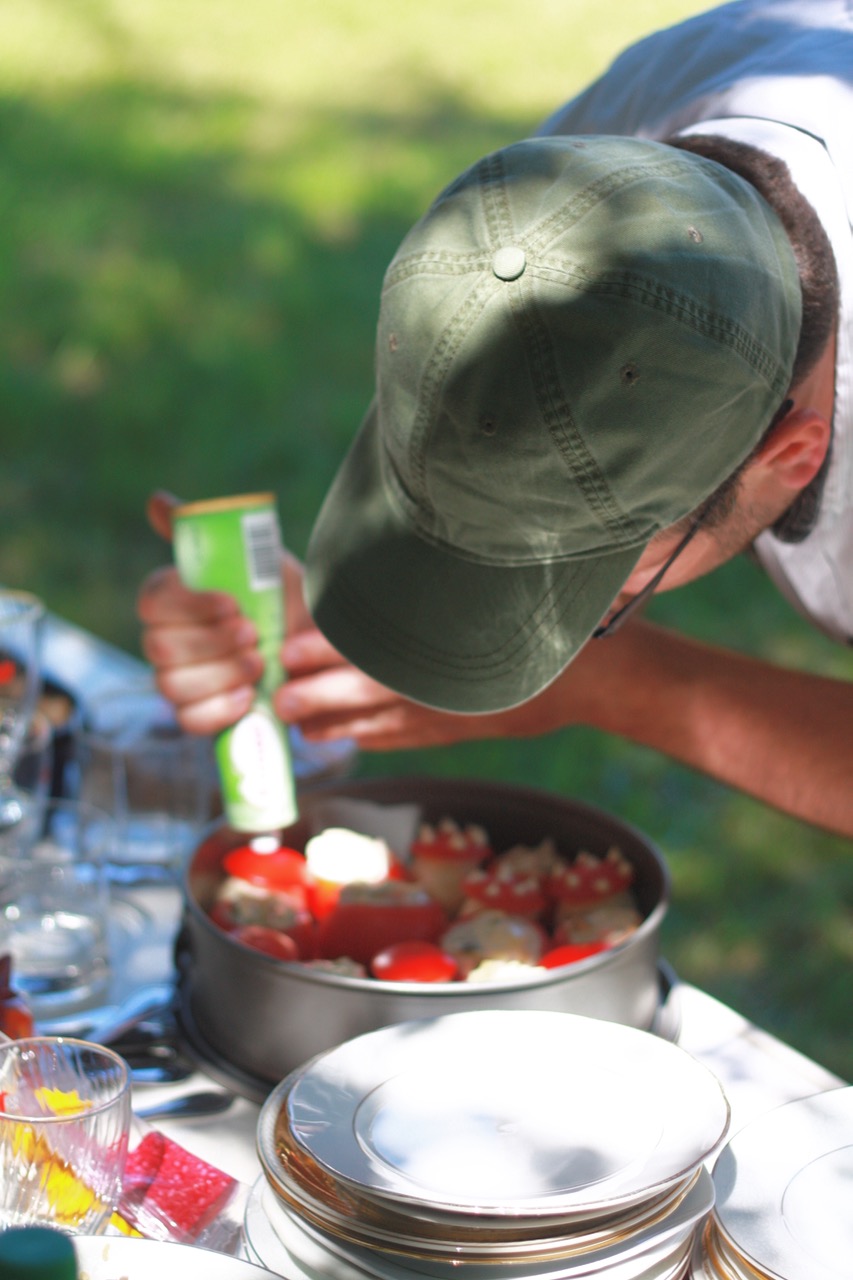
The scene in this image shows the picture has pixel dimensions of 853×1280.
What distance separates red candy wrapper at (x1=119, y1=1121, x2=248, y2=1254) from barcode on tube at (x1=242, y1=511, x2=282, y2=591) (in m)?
0.47

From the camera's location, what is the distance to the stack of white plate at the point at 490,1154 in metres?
0.81

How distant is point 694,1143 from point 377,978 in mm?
376

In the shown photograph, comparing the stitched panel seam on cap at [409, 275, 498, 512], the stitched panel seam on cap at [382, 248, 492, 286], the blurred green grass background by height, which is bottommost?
the blurred green grass background

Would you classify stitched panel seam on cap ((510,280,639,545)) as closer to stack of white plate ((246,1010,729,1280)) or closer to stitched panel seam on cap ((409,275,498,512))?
Answer: stitched panel seam on cap ((409,275,498,512))

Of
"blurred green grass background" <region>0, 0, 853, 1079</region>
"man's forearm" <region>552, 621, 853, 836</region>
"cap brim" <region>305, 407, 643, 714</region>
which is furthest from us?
"blurred green grass background" <region>0, 0, 853, 1079</region>

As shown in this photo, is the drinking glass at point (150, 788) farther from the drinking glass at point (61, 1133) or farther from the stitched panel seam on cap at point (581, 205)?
the stitched panel seam on cap at point (581, 205)

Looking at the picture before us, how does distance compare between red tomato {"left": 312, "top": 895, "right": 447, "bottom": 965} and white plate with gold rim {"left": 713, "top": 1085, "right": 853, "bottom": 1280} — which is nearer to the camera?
white plate with gold rim {"left": 713, "top": 1085, "right": 853, "bottom": 1280}

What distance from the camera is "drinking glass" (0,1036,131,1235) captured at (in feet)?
2.83

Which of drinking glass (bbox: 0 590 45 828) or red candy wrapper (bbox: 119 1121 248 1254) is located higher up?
drinking glass (bbox: 0 590 45 828)

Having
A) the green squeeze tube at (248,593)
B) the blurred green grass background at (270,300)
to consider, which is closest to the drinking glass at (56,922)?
the green squeeze tube at (248,593)

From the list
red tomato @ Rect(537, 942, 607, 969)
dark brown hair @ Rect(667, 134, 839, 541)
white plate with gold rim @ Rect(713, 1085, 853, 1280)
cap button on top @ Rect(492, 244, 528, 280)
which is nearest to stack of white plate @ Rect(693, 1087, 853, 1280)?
white plate with gold rim @ Rect(713, 1085, 853, 1280)

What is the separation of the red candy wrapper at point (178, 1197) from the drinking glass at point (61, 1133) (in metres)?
0.07

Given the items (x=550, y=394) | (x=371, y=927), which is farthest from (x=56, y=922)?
(x=550, y=394)

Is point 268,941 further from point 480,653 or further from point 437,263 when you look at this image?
point 437,263
